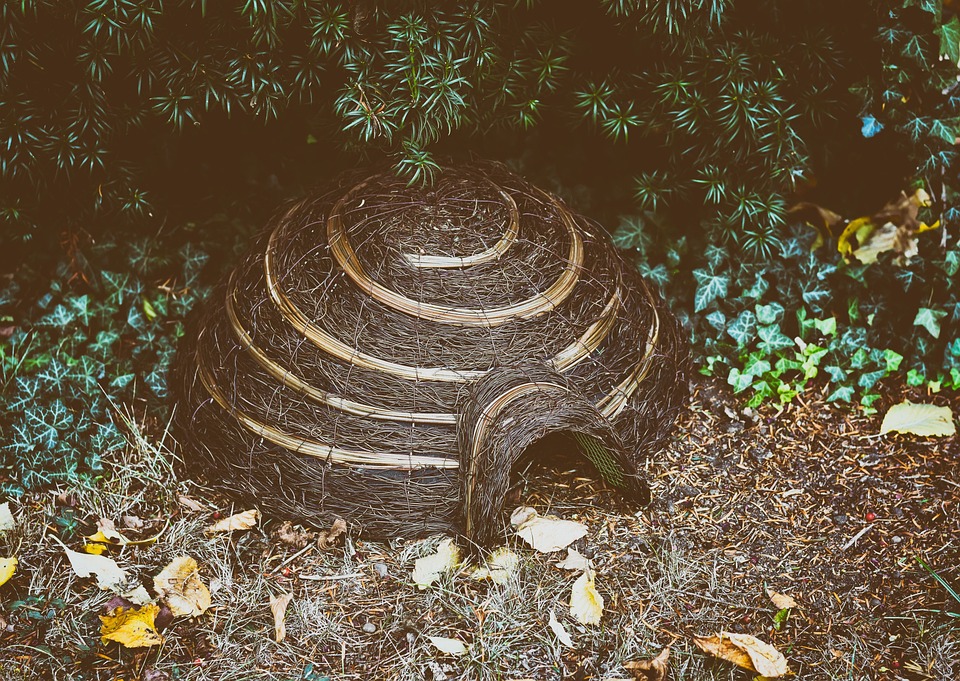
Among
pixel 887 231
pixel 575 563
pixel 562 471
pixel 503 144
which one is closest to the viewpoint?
pixel 575 563

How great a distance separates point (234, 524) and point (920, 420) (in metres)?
2.59

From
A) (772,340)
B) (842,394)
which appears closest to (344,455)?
(772,340)

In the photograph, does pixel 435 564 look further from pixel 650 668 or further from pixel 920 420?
pixel 920 420

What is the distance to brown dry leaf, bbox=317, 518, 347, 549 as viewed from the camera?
2730 millimetres

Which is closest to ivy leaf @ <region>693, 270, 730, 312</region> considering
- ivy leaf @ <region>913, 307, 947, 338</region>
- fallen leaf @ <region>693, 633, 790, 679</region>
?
ivy leaf @ <region>913, 307, 947, 338</region>

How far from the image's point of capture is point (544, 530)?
9.02ft

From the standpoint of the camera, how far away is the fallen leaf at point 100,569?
2570 millimetres

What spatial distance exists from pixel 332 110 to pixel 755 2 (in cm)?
161

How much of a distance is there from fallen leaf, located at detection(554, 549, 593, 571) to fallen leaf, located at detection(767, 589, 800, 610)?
0.58 m

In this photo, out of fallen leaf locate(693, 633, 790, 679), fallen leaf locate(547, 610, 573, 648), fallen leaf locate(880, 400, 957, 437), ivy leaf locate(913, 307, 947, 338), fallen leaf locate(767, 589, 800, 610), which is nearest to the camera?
fallen leaf locate(693, 633, 790, 679)

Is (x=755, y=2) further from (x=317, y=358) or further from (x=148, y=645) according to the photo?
(x=148, y=645)

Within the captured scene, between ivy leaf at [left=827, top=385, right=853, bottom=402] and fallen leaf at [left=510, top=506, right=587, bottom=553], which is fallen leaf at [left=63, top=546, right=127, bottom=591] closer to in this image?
fallen leaf at [left=510, top=506, right=587, bottom=553]

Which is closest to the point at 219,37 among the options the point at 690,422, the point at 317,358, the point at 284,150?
the point at 284,150

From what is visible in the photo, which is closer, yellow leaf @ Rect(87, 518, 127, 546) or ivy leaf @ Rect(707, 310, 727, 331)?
yellow leaf @ Rect(87, 518, 127, 546)
